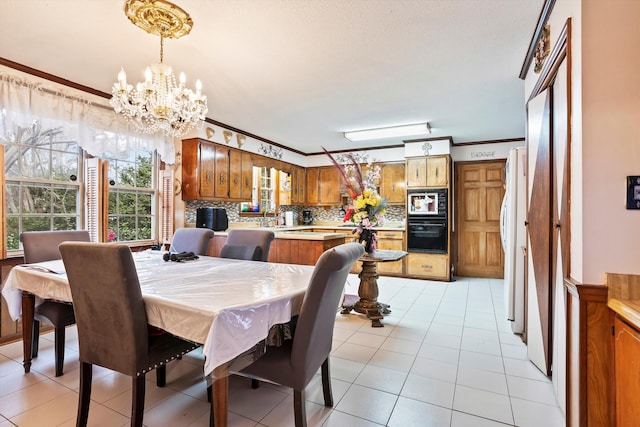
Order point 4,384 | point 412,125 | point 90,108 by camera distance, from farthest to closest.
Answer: point 412,125 → point 90,108 → point 4,384

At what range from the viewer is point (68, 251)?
154cm

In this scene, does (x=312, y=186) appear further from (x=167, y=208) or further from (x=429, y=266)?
(x=167, y=208)

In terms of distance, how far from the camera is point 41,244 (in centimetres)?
255

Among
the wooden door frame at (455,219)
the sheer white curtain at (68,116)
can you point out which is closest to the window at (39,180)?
the sheer white curtain at (68,116)

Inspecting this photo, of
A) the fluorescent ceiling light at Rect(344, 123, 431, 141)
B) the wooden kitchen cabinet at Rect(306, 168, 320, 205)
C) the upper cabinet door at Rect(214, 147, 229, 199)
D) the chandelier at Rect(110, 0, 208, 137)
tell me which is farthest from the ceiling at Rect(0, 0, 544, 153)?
the wooden kitchen cabinet at Rect(306, 168, 320, 205)

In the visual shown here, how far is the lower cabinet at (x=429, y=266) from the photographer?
5.26m

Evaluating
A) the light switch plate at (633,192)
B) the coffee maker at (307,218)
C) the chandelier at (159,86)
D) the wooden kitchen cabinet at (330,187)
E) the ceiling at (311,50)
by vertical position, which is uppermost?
the ceiling at (311,50)

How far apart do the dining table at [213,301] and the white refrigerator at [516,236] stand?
2.13 meters

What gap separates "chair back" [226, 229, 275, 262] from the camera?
283cm

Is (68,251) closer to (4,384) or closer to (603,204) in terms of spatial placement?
Answer: (4,384)

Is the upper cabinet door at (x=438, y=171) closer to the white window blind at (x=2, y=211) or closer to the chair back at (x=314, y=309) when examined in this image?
the chair back at (x=314, y=309)

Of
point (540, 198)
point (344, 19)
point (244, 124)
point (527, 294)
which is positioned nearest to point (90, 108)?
point (244, 124)

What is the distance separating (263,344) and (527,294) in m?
2.33

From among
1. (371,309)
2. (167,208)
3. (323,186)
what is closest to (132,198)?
(167,208)
